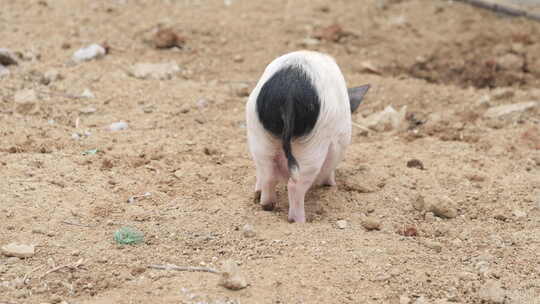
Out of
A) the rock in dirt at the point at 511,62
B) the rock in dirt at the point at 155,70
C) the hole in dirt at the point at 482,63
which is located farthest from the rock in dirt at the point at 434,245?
the rock in dirt at the point at 511,62

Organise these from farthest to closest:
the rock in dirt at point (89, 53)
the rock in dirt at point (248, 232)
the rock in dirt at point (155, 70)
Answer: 1. the rock in dirt at point (89, 53)
2. the rock in dirt at point (155, 70)
3. the rock in dirt at point (248, 232)

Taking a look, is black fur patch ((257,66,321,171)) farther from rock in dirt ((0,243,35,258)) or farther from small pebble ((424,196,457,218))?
rock in dirt ((0,243,35,258))

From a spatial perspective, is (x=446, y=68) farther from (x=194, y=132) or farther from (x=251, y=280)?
(x=251, y=280)

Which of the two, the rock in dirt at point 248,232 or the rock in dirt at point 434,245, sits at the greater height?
the rock in dirt at point 248,232

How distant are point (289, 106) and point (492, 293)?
1.55 meters

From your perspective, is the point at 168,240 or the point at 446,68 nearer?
the point at 168,240

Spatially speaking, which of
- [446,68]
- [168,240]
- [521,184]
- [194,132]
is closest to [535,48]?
[446,68]

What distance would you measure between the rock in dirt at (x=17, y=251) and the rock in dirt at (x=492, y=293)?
2.53 metres

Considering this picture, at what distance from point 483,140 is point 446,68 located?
188cm

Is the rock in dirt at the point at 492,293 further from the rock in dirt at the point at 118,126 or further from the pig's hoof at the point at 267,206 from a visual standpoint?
the rock in dirt at the point at 118,126

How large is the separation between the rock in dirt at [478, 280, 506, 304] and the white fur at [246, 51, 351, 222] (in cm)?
124

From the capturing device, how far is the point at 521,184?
16.4ft

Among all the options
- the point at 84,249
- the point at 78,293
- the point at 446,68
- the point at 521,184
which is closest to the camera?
the point at 78,293

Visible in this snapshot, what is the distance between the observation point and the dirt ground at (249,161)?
11.9ft
